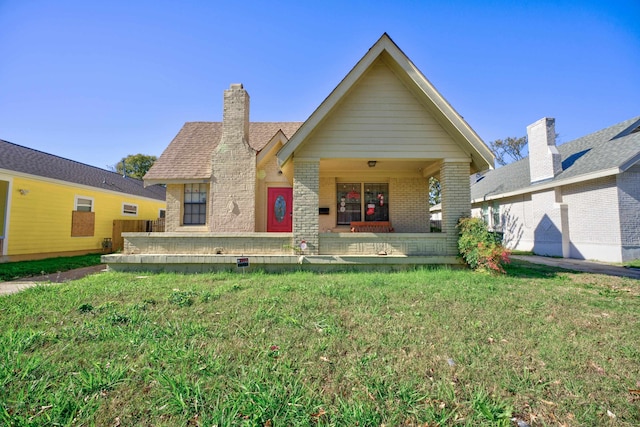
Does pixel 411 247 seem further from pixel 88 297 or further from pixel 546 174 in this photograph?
pixel 546 174

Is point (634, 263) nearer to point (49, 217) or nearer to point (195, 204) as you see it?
point (195, 204)

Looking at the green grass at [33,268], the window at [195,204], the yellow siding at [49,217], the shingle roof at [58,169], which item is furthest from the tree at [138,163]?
the window at [195,204]

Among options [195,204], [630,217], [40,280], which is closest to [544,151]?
[630,217]

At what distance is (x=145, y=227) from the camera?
15.4 metres

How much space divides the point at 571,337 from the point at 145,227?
699 inches

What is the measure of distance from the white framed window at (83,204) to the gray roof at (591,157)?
23725mm

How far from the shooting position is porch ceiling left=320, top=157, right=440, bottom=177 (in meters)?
9.62

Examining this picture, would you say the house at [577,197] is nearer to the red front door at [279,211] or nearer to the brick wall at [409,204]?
the brick wall at [409,204]

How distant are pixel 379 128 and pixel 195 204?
815 centimetres

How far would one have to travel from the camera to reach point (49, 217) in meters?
12.6

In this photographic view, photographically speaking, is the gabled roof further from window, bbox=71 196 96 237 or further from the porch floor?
window, bbox=71 196 96 237

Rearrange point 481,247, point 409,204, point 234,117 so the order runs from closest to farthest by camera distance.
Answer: point 481,247 < point 234,117 < point 409,204

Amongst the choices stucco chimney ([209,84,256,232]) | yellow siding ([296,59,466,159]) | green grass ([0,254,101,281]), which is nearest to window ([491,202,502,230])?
yellow siding ([296,59,466,159])

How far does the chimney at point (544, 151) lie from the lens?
46.9 feet
